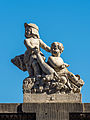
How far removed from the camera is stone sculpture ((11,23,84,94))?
2319 cm

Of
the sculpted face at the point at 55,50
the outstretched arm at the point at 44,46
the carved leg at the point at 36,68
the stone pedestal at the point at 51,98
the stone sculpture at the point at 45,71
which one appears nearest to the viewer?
the stone pedestal at the point at 51,98

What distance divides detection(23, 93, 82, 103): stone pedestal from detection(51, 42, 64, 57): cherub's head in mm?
2091

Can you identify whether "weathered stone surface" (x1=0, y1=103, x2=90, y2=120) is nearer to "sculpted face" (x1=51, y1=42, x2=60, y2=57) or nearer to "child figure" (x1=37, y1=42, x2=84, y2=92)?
"child figure" (x1=37, y1=42, x2=84, y2=92)

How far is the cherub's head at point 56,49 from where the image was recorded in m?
23.9

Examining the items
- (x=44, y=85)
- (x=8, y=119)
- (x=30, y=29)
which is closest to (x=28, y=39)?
(x=30, y=29)

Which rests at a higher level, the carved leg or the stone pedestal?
the carved leg

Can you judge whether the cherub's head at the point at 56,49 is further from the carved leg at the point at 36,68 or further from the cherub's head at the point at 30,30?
the cherub's head at the point at 30,30

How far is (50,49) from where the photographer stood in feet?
79.9

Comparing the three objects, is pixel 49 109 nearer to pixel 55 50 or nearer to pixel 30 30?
pixel 55 50

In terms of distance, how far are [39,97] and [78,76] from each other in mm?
2190

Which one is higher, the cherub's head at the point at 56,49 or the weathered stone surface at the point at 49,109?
the cherub's head at the point at 56,49

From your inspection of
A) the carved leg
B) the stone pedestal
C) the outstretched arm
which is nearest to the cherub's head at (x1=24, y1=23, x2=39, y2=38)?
the outstretched arm

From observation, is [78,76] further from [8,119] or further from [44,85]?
[8,119]

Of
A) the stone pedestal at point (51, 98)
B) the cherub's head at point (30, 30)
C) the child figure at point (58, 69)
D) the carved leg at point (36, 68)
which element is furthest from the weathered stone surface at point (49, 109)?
the cherub's head at point (30, 30)
